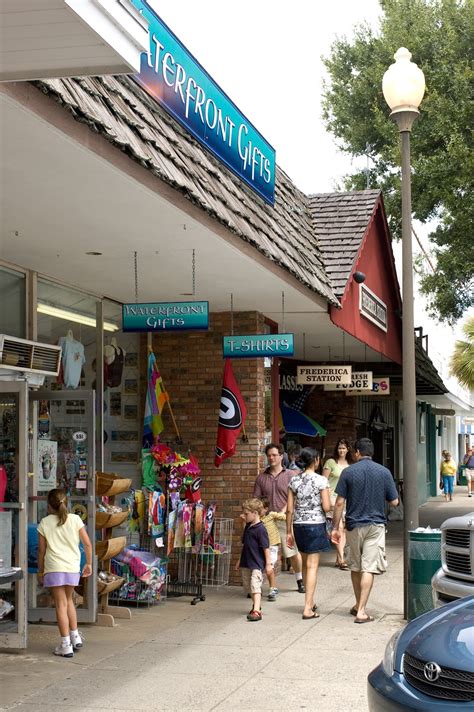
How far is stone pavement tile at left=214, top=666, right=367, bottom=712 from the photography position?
275 inches

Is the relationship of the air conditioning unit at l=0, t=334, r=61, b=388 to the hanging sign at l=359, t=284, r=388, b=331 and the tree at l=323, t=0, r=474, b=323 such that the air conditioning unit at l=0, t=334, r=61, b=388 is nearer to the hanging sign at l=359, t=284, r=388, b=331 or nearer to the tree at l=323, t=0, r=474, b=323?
the hanging sign at l=359, t=284, r=388, b=331

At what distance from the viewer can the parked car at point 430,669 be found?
5.00m

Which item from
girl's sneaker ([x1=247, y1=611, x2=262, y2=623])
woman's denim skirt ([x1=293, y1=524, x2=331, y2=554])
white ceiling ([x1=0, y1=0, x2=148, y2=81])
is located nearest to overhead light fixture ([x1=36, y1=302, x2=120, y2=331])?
woman's denim skirt ([x1=293, y1=524, x2=331, y2=554])

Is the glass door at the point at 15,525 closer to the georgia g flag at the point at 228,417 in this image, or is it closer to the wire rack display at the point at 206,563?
the wire rack display at the point at 206,563

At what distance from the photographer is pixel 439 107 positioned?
76.8 ft

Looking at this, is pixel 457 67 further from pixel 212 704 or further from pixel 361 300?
pixel 212 704

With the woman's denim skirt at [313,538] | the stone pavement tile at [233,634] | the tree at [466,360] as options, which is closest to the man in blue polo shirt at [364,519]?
the woman's denim skirt at [313,538]

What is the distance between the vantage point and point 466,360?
35594mm

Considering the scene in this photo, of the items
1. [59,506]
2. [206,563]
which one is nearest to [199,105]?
[59,506]

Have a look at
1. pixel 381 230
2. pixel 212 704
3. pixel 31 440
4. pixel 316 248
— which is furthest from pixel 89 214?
pixel 381 230

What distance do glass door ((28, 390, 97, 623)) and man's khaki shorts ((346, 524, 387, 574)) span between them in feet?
8.95

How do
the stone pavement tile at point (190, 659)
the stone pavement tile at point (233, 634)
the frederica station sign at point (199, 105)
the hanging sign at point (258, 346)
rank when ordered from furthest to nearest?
the hanging sign at point (258, 346) < the stone pavement tile at point (233, 634) < the stone pavement tile at point (190, 659) < the frederica station sign at point (199, 105)

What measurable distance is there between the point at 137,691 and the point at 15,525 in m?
2.03

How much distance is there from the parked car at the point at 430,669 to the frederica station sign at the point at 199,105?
13.7 ft
